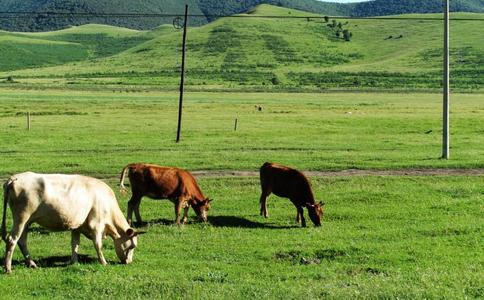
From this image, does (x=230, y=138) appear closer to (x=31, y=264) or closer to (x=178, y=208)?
(x=178, y=208)

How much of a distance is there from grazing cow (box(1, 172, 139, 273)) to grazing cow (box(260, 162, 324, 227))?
21.6ft

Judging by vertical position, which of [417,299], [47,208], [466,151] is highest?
[466,151]

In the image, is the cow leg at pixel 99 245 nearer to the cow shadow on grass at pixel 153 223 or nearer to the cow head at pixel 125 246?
the cow head at pixel 125 246

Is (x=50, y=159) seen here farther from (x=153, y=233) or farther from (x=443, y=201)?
(x=443, y=201)

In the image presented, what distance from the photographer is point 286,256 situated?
15.4 metres

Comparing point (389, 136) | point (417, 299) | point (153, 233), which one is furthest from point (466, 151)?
point (417, 299)

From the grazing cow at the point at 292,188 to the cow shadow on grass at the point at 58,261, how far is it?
22.9 feet

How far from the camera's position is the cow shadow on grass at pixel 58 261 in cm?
1441

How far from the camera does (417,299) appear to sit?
463 inches

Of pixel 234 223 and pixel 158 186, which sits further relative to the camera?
pixel 234 223

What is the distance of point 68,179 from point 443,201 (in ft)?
45.8

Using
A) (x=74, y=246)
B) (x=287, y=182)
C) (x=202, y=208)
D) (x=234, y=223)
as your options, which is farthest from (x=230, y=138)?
(x=74, y=246)

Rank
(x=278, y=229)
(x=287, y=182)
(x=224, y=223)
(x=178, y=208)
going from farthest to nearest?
(x=287, y=182), (x=224, y=223), (x=178, y=208), (x=278, y=229)

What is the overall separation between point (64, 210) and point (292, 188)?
27.3ft
